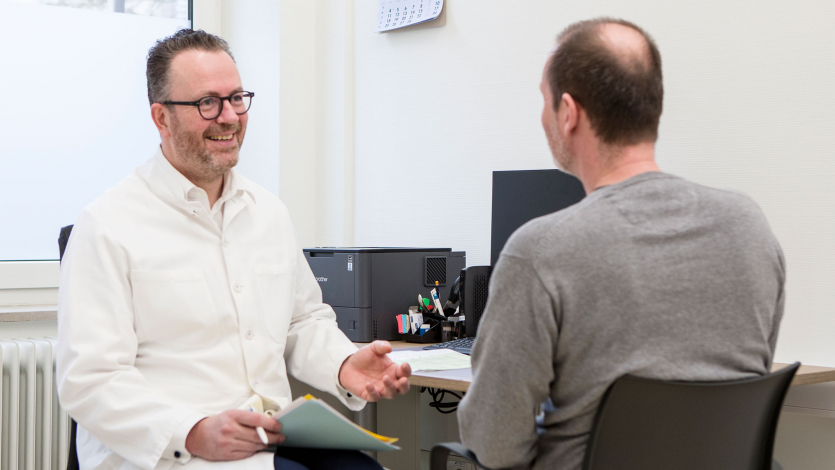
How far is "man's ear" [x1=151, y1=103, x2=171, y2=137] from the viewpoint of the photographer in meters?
1.62

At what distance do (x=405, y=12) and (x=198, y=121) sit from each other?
4.72ft

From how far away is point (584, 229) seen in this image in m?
0.99

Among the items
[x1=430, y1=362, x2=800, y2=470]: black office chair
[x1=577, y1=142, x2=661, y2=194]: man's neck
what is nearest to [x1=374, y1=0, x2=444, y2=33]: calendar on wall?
[x1=577, y1=142, x2=661, y2=194]: man's neck

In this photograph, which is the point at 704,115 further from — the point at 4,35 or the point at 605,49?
the point at 4,35

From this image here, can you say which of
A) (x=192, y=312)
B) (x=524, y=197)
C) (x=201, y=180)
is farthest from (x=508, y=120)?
(x=192, y=312)

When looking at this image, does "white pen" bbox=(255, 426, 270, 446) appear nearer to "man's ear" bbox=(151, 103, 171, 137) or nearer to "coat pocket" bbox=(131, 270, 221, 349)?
"coat pocket" bbox=(131, 270, 221, 349)

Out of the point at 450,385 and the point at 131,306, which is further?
the point at 450,385

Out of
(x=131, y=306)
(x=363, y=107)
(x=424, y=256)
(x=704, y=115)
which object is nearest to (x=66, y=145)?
(x=363, y=107)

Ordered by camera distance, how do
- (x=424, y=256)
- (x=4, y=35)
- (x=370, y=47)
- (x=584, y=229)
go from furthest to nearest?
(x=370, y=47) < (x=4, y=35) < (x=424, y=256) < (x=584, y=229)

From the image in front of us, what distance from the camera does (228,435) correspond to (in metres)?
1.34

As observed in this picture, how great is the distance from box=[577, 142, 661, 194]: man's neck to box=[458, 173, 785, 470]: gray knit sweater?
0.17 feet

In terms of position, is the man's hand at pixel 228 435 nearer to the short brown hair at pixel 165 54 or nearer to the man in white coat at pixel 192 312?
the man in white coat at pixel 192 312

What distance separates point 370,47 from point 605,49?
2029 millimetres

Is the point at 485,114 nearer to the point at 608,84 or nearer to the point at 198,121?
the point at 198,121
